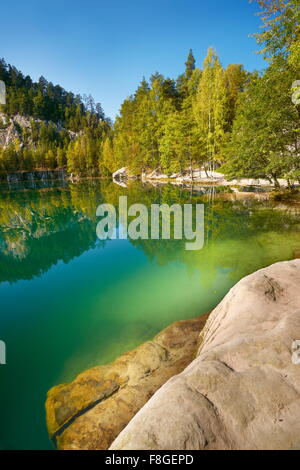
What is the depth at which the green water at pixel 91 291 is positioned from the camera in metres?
4.62

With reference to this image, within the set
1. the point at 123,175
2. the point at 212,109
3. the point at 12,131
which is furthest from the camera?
the point at 12,131

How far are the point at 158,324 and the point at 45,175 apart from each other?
90.8 m

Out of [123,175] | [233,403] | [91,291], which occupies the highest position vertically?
[123,175]

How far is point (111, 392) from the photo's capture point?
392 centimetres

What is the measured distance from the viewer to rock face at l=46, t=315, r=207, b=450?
3300 millimetres

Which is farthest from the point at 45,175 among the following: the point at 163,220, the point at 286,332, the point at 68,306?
the point at 286,332

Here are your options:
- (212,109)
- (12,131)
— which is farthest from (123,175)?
(12,131)

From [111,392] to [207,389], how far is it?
7.22ft

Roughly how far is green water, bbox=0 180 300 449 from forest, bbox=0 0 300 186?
6.04 metres

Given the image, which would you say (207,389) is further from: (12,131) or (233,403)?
(12,131)

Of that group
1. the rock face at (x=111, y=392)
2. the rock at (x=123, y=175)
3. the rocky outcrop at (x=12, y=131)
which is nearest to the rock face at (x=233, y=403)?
the rock face at (x=111, y=392)

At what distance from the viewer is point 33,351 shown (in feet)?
17.5

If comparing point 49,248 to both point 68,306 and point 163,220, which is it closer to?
point 68,306

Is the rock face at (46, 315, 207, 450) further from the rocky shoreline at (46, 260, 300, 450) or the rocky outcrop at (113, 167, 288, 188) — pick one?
the rocky outcrop at (113, 167, 288, 188)
